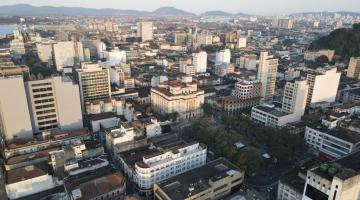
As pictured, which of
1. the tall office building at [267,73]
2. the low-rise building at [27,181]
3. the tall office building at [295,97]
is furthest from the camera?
the tall office building at [267,73]

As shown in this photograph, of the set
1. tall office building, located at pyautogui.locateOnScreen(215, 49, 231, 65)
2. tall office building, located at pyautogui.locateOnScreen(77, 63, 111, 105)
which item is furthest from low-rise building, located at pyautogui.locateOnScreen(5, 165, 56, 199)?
tall office building, located at pyautogui.locateOnScreen(215, 49, 231, 65)

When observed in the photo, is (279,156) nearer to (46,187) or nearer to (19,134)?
(46,187)

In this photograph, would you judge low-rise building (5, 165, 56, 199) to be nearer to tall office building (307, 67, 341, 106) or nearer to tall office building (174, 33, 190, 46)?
tall office building (307, 67, 341, 106)

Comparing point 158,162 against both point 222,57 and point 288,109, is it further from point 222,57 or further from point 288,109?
point 222,57

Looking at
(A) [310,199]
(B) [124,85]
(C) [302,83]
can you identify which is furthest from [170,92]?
(A) [310,199]

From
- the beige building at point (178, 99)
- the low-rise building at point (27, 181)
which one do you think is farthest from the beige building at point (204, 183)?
the beige building at point (178, 99)

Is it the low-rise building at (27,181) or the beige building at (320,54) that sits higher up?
the beige building at (320,54)

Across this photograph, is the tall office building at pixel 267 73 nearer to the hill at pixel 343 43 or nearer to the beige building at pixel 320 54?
the beige building at pixel 320 54
